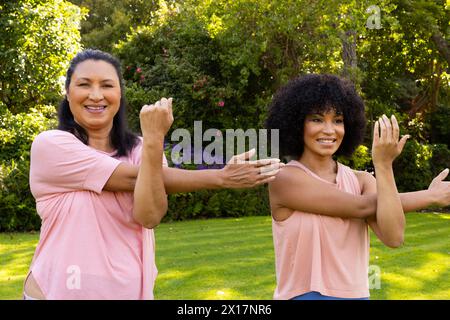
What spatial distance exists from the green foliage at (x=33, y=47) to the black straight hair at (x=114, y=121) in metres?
11.9

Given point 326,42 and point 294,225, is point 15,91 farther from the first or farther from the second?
point 294,225

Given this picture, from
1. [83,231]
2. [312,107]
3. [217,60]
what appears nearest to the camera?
[83,231]

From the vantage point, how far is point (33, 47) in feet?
46.7

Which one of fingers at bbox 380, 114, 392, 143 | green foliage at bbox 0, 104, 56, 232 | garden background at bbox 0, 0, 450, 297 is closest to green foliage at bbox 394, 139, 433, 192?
garden background at bbox 0, 0, 450, 297

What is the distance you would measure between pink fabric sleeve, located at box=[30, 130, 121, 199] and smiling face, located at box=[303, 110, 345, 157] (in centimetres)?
93

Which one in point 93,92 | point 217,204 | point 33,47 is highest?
point 33,47

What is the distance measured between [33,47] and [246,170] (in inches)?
504

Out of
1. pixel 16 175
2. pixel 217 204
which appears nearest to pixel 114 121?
pixel 16 175

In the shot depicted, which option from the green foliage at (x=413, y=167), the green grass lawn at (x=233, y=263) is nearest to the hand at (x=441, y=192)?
the green grass lawn at (x=233, y=263)

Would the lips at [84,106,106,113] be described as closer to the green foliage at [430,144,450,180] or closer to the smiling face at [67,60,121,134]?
the smiling face at [67,60,121,134]

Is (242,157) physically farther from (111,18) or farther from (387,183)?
(111,18)

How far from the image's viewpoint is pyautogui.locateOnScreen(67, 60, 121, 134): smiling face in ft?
8.73

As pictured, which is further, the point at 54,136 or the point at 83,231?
the point at 54,136

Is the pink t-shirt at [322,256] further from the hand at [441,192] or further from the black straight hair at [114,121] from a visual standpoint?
the black straight hair at [114,121]
